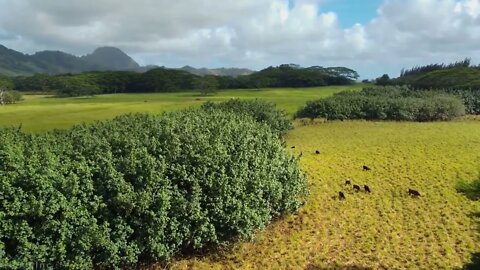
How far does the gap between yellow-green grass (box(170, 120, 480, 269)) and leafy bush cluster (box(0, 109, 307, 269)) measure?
113cm

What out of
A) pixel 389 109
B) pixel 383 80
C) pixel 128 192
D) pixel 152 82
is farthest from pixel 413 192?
pixel 383 80

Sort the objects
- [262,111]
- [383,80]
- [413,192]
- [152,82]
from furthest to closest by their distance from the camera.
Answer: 1. [383,80]
2. [152,82]
3. [262,111]
4. [413,192]

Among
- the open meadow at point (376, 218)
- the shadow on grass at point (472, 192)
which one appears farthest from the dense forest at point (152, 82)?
the shadow on grass at point (472, 192)

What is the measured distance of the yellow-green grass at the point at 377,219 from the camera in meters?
12.6

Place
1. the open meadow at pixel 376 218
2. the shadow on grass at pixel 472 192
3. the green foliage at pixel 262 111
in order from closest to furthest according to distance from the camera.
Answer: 1. the shadow on grass at pixel 472 192
2. the open meadow at pixel 376 218
3. the green foliage at pixel 262 111

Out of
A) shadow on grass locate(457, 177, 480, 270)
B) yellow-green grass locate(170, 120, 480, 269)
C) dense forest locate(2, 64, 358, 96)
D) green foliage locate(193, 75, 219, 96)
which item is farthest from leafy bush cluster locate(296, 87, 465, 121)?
dense forest locate(2, 64, 358, 96)

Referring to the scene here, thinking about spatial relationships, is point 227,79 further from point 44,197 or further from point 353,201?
point 44,197

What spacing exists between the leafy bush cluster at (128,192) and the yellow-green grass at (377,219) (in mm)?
1134

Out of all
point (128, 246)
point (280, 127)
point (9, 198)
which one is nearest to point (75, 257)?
point (128, 246)

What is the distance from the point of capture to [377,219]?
15984mm

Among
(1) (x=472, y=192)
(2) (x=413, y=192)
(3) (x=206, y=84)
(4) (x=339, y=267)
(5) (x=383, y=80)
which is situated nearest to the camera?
(1) (x=472, y=192)

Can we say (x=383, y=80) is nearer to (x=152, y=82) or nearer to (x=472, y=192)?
(x=152, y=82)

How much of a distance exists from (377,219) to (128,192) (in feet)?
33.4

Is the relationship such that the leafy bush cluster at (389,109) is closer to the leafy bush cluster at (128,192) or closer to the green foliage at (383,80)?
the leafy bush cluster at (128,192)
